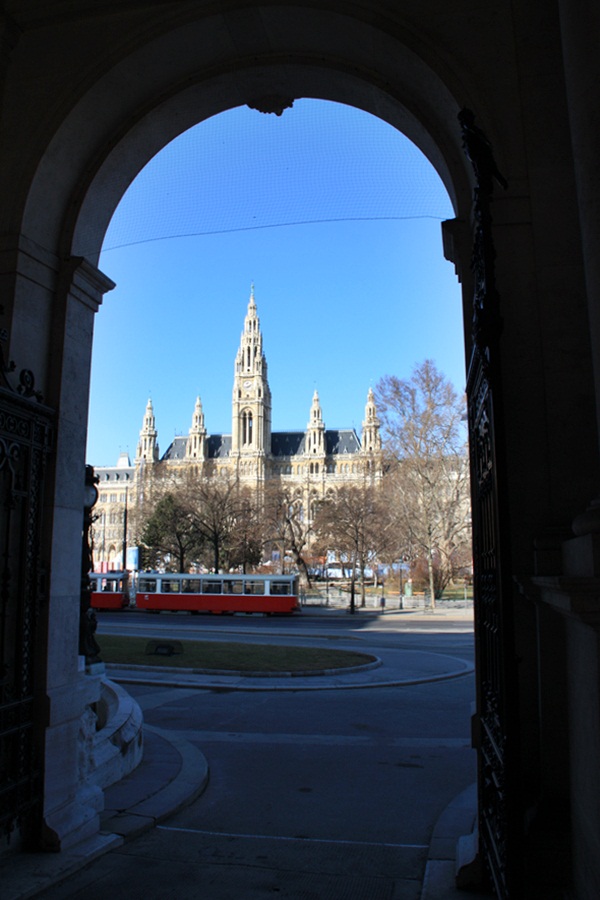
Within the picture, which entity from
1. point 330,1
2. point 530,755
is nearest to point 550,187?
point 330,1

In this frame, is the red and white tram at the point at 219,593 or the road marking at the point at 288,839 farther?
the red and white tram at the point at 219,593

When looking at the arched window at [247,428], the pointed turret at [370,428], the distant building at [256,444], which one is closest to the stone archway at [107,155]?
the pointed turret at [370,428]

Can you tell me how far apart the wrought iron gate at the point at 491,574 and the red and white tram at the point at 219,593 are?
34217mm

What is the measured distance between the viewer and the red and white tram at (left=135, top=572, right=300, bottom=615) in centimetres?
3759

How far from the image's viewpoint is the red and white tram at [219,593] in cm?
3759

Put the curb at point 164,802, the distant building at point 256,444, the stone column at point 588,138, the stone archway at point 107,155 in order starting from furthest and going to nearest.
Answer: the distant building at point 256,444, the curb at point 164,802, the stone archway at point 107,155, the stone column at point 588,138

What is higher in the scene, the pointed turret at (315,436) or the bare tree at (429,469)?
the pointed turret at (315,436)

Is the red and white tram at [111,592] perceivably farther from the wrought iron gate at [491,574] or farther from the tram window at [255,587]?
the wrought iron gate at [491,574]

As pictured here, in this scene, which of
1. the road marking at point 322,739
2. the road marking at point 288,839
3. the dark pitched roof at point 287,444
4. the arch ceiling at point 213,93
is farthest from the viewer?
the dark pitched roof at point 287,444

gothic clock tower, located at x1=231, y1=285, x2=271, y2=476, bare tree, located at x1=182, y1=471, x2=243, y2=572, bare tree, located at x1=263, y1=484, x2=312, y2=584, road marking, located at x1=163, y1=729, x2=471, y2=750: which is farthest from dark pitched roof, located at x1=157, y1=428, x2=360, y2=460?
road marking, located at x1=163, y1=729, x2=471, y2=750

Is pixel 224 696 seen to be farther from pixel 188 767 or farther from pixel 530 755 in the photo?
pixel 530 755

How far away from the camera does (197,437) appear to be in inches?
4892

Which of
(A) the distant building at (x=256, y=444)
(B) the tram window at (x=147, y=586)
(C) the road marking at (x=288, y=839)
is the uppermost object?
(A) the distant building at (x=256, y=444)

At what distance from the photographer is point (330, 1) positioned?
4867mm
